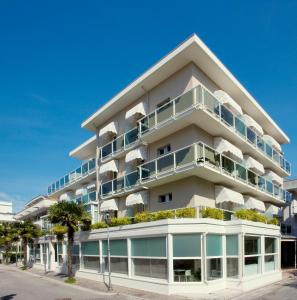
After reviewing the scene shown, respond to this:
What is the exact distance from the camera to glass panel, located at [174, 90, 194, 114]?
23.7 metres

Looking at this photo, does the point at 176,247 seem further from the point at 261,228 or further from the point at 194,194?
the point at 261,228

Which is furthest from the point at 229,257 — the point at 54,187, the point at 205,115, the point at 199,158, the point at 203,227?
the point at 54,187

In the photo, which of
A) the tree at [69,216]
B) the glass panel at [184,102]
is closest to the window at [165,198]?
the glass panel at [184,102]

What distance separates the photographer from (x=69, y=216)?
2905 centimetres

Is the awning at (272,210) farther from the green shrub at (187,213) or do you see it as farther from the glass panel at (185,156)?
the green shrub at (187,213)

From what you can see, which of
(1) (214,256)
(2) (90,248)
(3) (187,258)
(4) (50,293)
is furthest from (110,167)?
(1) (214,256)

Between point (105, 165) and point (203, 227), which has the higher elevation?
point (105, 165)

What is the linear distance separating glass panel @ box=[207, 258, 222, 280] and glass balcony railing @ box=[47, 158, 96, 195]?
776 inches

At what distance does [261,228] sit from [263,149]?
1152 centimetres

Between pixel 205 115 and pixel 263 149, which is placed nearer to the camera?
pixel 205 115

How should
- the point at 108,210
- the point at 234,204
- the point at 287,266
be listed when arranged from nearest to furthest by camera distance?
1. the point at 234,204
2. the point at 108,210
3. the point at 287,266

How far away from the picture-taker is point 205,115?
24.0 metres

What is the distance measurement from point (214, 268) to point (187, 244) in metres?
2.57

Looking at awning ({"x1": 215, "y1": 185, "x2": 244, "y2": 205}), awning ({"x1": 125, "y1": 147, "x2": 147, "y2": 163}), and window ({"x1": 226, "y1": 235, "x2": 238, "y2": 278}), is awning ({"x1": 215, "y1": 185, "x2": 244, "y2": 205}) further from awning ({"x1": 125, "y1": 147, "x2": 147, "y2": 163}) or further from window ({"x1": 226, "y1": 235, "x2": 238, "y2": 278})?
awning ({"x1": 125, "y1": 147, "x2": 147, "y2": 163})
